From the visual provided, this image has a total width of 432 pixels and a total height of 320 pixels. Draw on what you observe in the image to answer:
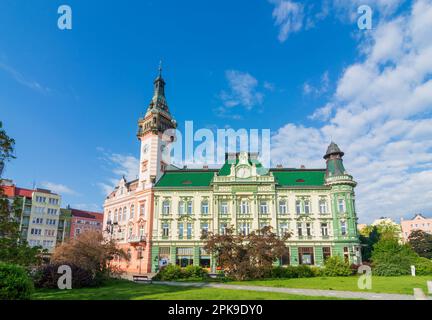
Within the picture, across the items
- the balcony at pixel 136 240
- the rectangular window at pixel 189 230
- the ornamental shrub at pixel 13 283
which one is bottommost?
the ornamental shrub at pixel 13 283

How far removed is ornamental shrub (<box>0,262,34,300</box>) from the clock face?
109 feet

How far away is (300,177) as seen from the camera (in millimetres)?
44781

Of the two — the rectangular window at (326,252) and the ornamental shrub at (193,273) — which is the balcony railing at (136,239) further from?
the rectangular window at (326,252)

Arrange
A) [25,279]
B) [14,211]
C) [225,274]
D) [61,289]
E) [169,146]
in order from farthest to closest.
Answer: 1. [169,146]
2. [225,274]
3. [61,289]
4. [14,211]
5. [25,279]

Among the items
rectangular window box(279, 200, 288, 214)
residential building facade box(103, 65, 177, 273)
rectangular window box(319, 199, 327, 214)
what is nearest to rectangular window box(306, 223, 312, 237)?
rectangular window box(319, 199, 327, 214)

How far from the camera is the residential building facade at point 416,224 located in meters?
113

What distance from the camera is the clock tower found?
4699cm

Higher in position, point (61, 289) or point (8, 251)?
point (8, 251)

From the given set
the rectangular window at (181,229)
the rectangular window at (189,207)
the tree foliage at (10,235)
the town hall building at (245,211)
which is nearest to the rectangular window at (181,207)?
the town hall building at (245,211)
